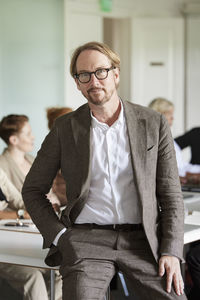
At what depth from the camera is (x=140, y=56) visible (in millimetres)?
8195

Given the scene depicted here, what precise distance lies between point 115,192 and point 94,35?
18.7 ft

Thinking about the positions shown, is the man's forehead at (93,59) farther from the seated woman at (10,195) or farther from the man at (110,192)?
the seated woman at (10,195)

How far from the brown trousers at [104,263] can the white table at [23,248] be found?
1.35ft

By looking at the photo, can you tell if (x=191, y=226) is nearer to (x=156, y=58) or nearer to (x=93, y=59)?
(x=93, y=59)

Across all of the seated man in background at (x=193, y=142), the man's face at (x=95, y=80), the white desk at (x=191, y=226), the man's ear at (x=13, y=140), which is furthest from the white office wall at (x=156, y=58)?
the man's face at (x=95, y=80)

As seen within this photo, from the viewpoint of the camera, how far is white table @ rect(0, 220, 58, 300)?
2664 mm

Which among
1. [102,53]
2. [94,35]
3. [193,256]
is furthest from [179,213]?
[94,35]

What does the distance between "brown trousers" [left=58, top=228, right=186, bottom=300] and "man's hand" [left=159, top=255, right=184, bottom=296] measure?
0.07 feet

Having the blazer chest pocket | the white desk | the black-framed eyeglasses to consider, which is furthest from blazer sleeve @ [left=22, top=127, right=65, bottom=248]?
the white desk

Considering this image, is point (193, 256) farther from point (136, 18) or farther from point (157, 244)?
point (136, 18)

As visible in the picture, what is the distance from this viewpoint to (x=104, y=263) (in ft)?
7.19

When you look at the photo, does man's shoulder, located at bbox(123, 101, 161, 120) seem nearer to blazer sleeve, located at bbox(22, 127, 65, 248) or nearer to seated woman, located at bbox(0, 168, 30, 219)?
blazer sleeve, located at bbox(22, 127, 65, 248)

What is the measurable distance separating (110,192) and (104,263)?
251 millimetres

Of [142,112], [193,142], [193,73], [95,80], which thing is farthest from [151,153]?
[193,73]
